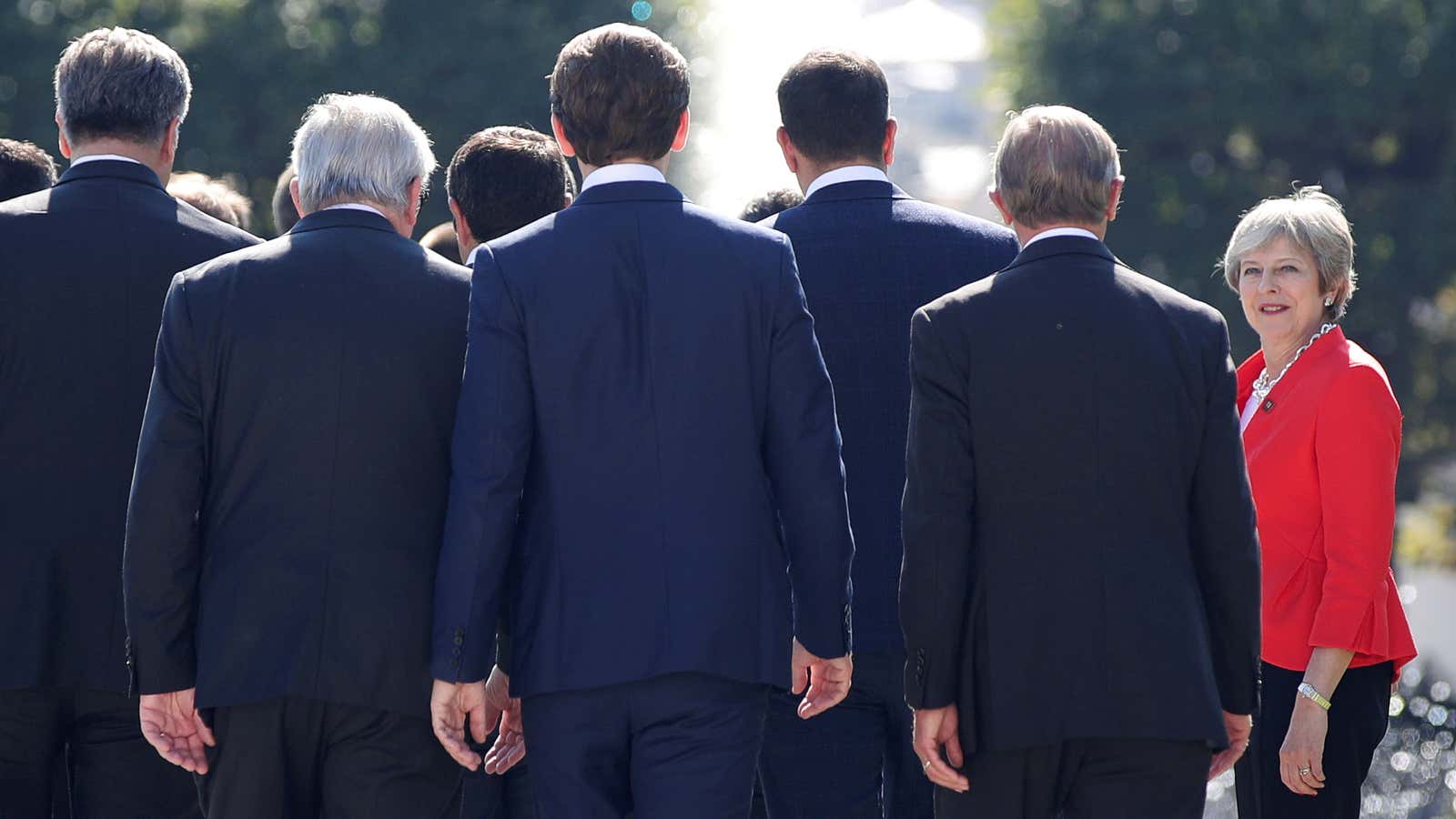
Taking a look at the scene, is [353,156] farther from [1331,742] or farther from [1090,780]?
[1331,742]

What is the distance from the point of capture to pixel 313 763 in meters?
3.53

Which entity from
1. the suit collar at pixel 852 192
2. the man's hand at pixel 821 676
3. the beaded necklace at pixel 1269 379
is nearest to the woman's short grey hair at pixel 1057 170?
the suit collar at pixel 852 192

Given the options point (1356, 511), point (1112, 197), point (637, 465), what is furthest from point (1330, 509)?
point (637, 465)

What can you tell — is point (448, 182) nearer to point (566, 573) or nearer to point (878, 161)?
point (878, 161)

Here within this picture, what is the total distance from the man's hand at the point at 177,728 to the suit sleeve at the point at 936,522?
1390mm

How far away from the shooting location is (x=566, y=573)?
339 centimetres

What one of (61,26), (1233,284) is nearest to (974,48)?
(61,26)

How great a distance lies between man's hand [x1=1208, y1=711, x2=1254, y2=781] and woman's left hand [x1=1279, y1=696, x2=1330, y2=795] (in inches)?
24.1

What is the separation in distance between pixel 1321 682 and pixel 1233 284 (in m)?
1.13

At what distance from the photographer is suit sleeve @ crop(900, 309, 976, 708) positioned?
11.0 feet

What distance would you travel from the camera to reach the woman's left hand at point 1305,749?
4074 millimetres

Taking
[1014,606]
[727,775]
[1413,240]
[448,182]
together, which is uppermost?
[1413,240]

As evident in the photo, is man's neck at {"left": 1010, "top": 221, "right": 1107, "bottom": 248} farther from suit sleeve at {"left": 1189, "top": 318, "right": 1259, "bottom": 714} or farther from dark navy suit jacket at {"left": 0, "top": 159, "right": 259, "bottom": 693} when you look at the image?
dark navy suit jacket at {"left": 0, "top": 159, "right": 259, "bottom": 693}

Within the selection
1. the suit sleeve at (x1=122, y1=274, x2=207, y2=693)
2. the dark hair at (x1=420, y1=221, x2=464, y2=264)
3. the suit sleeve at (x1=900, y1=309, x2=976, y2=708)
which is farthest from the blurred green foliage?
the suit sleeve at (x1=900, y1=309, x2=976, y2=708)
